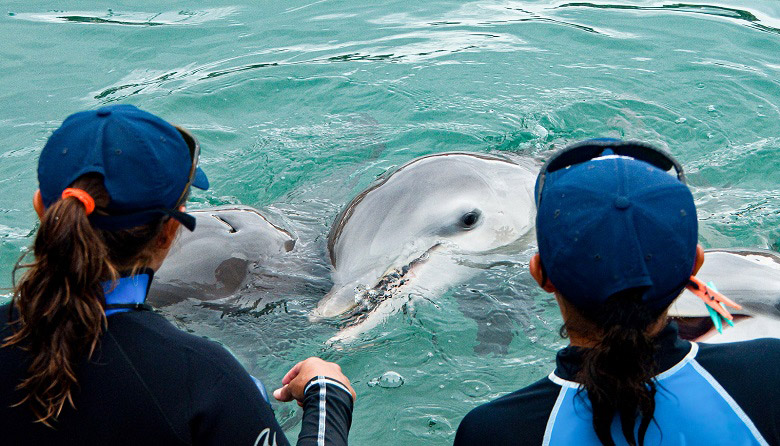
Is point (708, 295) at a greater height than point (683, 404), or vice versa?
point (708, 295)

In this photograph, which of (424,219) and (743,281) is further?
(424,219)

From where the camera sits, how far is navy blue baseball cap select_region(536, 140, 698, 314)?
7.00 ft

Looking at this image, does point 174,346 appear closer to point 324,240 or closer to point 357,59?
point 324,240

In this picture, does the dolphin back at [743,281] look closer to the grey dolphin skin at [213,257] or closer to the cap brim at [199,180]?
the cap brim at [199,180]

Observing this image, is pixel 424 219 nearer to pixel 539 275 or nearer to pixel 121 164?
pixel 539 275

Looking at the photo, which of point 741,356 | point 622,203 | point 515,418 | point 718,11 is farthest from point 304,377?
point 718,11

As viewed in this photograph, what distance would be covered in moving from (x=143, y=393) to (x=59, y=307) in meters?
0.35

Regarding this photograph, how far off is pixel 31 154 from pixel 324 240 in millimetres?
3739

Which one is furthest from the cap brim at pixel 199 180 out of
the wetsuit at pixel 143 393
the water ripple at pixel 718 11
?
the water ripple at pixel 718 11

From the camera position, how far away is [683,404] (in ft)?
7.15

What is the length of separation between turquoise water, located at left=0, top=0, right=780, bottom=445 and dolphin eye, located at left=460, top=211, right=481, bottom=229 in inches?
15.2

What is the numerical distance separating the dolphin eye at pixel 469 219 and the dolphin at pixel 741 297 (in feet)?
5.01

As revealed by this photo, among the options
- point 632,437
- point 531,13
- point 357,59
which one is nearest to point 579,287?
point 632,437

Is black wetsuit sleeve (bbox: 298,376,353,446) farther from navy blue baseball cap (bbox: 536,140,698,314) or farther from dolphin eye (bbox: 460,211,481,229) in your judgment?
dolphin eye (bbox: 460,211,481,229)
